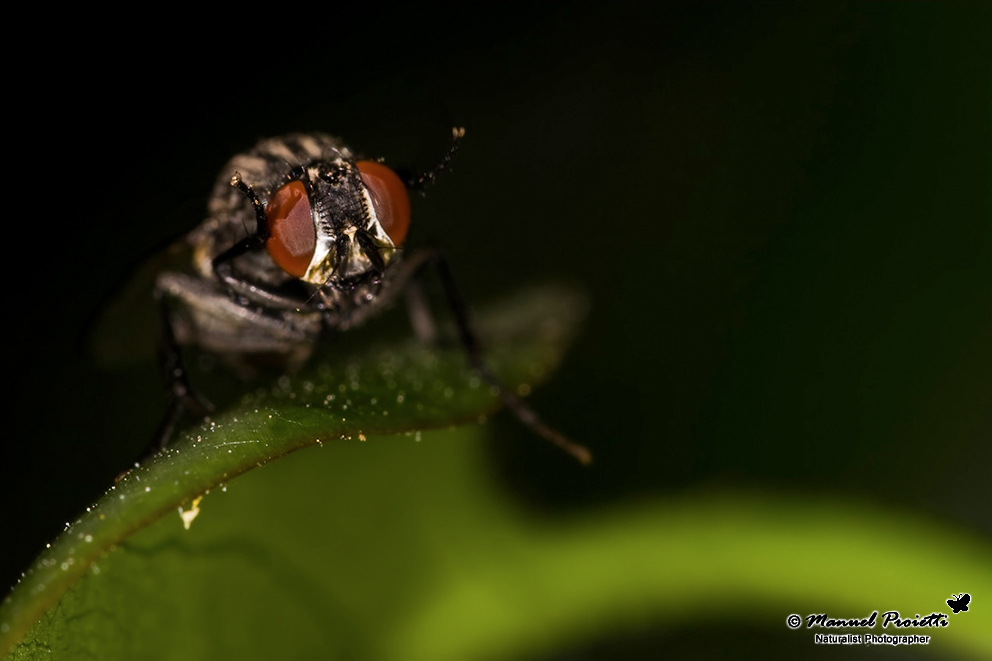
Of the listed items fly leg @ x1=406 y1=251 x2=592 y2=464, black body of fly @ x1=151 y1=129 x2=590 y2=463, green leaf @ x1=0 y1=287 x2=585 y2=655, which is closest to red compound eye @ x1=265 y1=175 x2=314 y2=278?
black body of fly @ x1=151 y1=129 x2=590 y2=463

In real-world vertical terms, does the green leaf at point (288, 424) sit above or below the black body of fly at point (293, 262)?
below

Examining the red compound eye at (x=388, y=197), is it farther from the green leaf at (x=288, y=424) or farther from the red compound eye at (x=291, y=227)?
the green leaf at (x=288, y=424)

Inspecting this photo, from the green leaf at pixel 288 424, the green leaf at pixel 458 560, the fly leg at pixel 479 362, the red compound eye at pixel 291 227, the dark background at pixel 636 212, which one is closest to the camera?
the green leaf at pixel 288 424

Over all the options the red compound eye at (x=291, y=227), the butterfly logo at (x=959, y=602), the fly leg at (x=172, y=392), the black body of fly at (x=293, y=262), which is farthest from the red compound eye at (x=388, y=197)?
the butterfly logo at (x=959, y=602)

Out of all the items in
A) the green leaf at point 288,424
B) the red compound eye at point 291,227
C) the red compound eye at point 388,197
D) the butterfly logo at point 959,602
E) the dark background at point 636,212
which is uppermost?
the dark background at point 636,212

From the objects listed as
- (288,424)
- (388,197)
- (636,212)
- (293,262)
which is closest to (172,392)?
(293,262)

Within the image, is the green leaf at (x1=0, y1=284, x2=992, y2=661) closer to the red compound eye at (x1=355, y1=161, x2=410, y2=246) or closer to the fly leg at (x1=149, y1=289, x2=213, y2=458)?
the red compound eye at (x1=355, y1=161, x2=410, y2=246)
